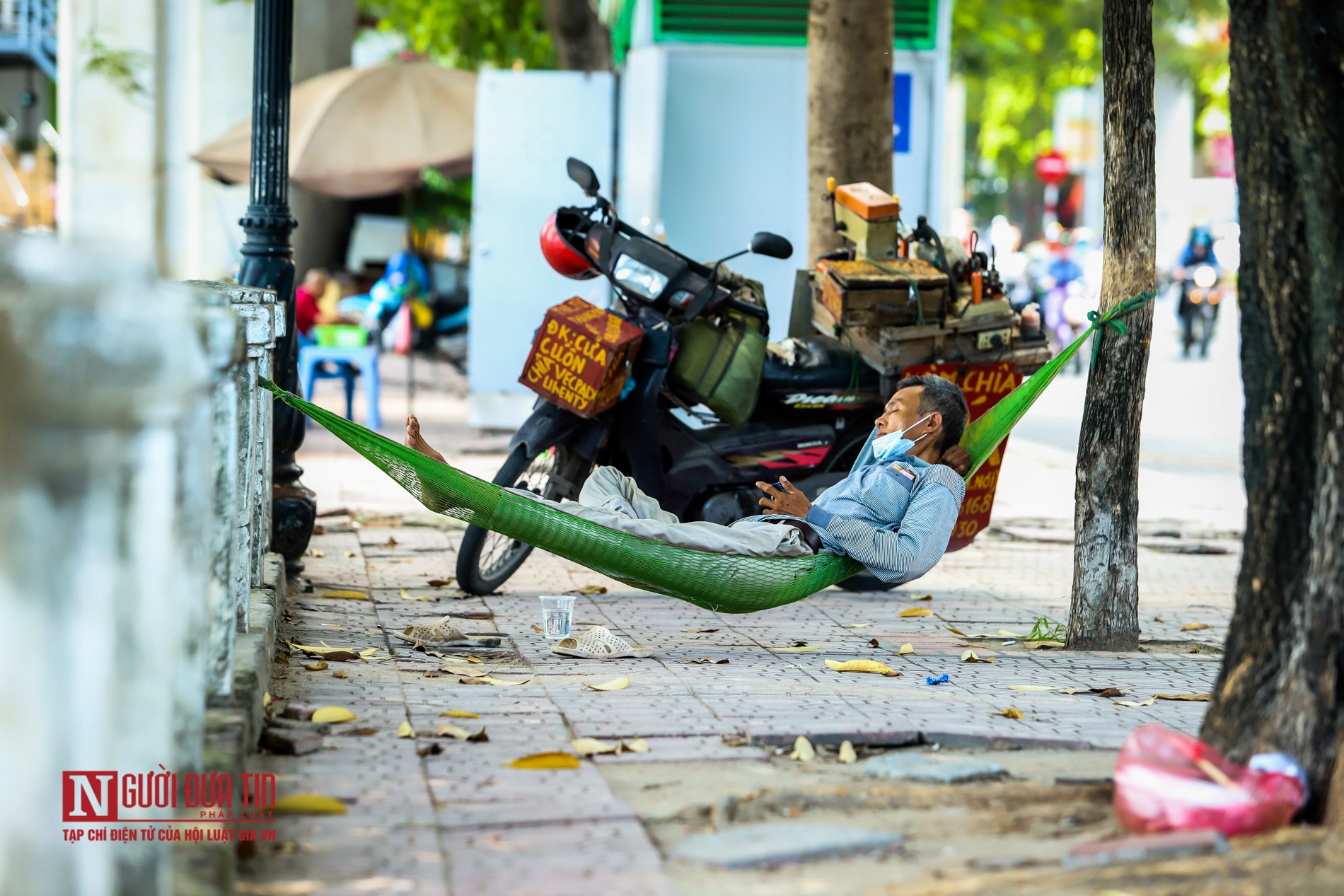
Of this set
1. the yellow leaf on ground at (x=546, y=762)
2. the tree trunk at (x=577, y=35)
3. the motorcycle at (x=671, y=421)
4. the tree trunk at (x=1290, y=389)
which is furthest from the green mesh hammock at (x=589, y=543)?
the tree trunk at (x=577, y=35)

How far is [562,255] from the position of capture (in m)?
5.91

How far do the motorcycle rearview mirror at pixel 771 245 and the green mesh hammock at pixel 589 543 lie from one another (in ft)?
4.65

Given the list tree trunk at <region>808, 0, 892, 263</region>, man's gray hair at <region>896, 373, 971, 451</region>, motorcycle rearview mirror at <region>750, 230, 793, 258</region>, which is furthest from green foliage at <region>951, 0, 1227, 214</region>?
man's gray hair at <region>896, 373, 971, 451</region>

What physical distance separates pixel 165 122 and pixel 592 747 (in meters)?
17.0

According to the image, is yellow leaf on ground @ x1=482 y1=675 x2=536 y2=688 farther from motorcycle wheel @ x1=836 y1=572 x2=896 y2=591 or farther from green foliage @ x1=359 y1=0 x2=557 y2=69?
green foliage @ x1=359 y1=0 x2=557 y2=69

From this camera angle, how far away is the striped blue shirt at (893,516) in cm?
459

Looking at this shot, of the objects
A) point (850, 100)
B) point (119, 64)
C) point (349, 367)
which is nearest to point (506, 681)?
point (850, 100)

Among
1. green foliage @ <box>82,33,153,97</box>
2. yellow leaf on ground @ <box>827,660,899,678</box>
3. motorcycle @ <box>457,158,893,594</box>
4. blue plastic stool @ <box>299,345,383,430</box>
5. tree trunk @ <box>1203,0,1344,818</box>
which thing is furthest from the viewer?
green foliage @ <box>82,33,153,97</box>

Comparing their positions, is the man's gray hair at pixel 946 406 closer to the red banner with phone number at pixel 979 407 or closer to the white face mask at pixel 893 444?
the white face mask at pixel 893 444

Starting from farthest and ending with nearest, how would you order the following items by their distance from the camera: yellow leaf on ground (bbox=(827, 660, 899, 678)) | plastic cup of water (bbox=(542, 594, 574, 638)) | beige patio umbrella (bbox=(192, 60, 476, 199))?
1. beige patio umbrella (bbox=(192, 60, 476, 199))
2. plastic cup of water (bbox=(542, 594, 574, 638))
3. yellow leaf on ground (bbox=(827, 660, 899, 678))

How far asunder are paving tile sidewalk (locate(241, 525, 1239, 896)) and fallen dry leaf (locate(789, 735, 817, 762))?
51 mm

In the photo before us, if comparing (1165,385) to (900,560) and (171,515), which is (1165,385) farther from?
(171,515)

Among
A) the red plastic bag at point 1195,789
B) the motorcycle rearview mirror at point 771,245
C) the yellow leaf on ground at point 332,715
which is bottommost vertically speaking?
the yellow leaf on ground at point 332,715

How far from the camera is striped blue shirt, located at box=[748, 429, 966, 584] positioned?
4.59 m
